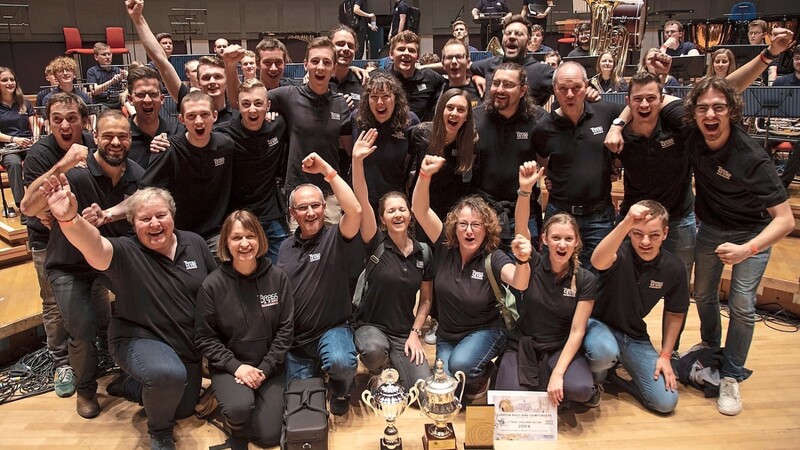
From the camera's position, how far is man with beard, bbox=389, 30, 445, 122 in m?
4.49

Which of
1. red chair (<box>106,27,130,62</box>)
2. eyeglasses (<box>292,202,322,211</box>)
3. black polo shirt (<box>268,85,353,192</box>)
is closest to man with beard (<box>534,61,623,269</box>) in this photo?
black polo shirt (<box>268,85,353,192</box>)

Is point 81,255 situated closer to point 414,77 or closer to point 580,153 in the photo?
point 414,77

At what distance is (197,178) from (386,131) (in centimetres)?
122

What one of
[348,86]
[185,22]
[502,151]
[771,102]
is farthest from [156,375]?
[185,22]

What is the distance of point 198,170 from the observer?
12.4 ft

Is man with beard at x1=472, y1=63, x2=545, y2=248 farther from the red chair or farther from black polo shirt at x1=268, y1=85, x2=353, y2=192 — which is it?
the red chair

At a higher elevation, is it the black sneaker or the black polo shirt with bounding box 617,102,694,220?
the black polo shirt with bounding box 617,102,694,220

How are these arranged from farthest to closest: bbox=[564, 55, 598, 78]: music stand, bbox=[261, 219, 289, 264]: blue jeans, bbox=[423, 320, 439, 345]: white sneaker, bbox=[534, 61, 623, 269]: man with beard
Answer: bbox=[564, 55, 598, 78]: music stand < bbox=[423, 320, 439, 345]: white sneaker < bbox=[261, 219, 289, 264]: blue jeans < bbox=[534, 61, 623, 269]: man with beard

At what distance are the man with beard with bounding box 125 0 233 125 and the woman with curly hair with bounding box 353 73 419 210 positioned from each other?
97cm

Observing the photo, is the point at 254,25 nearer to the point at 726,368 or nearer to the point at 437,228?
the point at 437,228

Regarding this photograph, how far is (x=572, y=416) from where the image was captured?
11.7ft

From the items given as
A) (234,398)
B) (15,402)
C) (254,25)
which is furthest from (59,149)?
(254,25)

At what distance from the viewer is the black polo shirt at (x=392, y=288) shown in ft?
12.1

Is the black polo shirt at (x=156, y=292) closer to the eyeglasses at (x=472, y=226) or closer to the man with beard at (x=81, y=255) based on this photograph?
the man with beard at (x=81, y=255)
